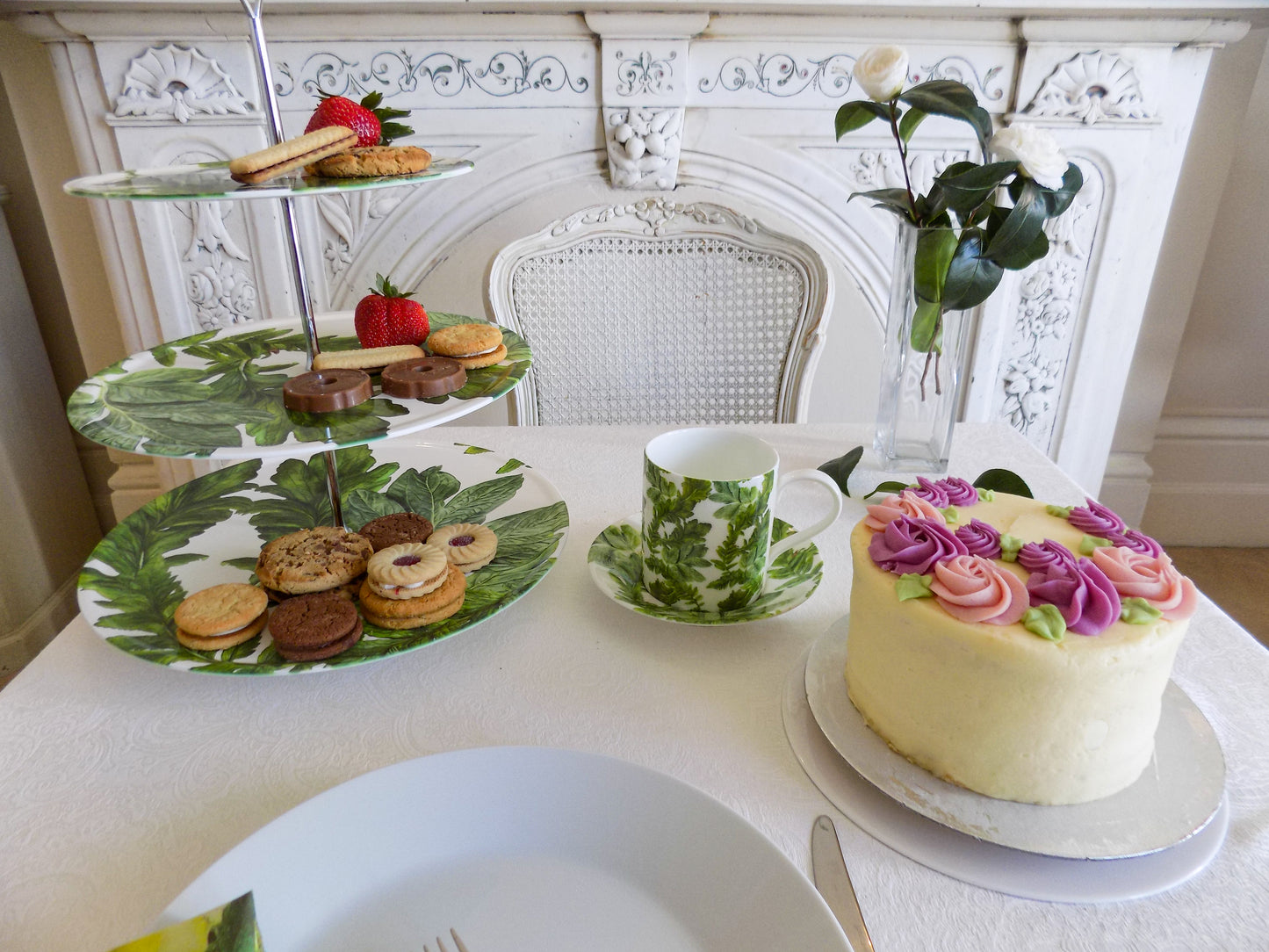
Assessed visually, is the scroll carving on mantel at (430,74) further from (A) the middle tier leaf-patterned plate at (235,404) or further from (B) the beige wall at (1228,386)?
(B) the beige wall at (1228,386)

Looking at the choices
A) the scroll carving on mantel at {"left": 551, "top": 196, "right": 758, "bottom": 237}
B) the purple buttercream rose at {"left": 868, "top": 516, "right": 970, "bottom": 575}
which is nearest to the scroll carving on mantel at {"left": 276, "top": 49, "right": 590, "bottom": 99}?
→ the scroll carving on mantel at {"left": 551, "top": 196, "right": 758, "bottom": 237}

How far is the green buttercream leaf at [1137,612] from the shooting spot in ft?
1.42

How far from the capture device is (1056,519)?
1.78ft

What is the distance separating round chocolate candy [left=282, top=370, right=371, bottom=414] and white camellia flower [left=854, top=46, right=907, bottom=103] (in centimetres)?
52

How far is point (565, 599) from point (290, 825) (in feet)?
0.97

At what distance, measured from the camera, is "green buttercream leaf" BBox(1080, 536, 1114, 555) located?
0.49m

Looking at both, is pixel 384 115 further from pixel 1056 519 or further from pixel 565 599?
pixel 1056 519

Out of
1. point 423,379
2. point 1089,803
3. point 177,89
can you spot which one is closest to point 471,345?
point 423,379

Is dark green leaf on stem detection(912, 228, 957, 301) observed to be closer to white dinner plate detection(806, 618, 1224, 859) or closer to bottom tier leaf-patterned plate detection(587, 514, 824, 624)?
bottom tier leaf-patterned plate detection(587, 514, 824, 624)

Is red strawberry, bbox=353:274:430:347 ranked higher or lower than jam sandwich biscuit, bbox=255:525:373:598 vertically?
higher

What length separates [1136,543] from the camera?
0.50 m

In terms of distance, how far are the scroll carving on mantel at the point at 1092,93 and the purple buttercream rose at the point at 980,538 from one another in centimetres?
130

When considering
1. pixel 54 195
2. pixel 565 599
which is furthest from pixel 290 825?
pixel 54 195

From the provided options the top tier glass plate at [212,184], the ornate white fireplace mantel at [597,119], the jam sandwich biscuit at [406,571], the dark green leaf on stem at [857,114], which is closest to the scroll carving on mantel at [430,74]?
the ornate white fireplace mantel at [597,119]
